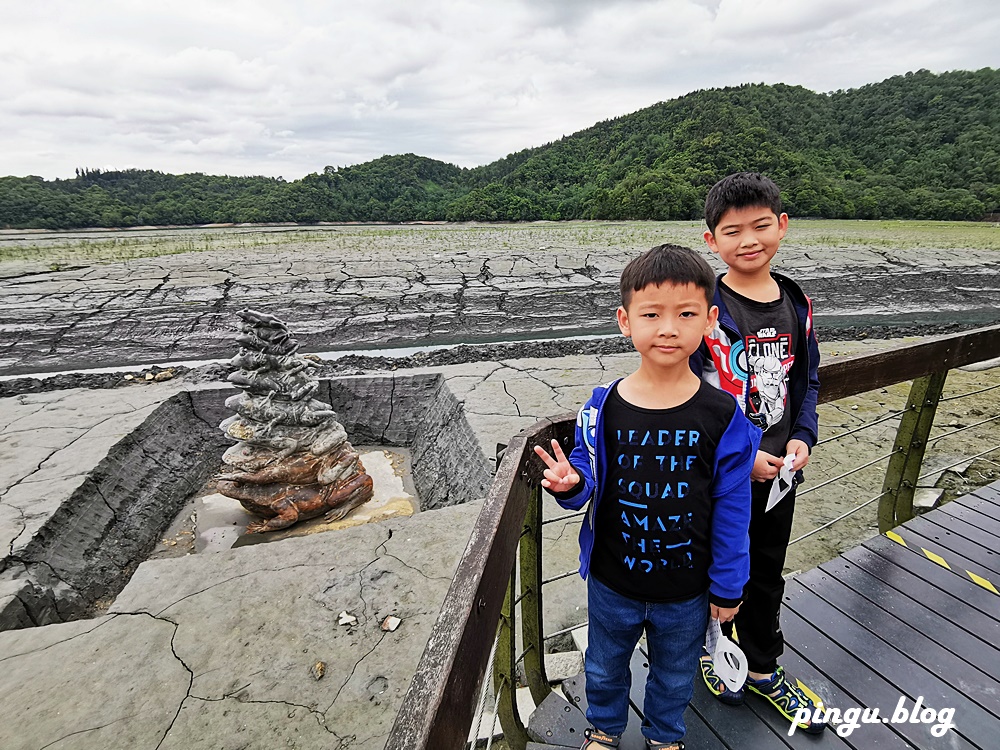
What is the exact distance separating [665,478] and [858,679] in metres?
1.18

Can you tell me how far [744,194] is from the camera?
4.28ft

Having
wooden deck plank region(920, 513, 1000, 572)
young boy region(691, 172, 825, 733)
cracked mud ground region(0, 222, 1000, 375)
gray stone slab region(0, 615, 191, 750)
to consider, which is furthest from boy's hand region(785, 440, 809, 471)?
cracked mud ground region(0, 222, 1000, 375)

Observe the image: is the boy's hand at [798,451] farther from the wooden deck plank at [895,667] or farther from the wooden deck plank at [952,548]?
the wooden deck plank at [952,548]

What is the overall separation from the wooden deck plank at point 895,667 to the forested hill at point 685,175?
3046 centimetres

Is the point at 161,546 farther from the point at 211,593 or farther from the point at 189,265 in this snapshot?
the point at 189,265

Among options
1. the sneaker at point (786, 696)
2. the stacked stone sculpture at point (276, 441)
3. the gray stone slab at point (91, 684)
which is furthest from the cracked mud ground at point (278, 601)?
the sneaker at point (786, 696)

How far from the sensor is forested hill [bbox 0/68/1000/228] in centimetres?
2941

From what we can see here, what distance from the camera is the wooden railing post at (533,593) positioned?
136 centimetres

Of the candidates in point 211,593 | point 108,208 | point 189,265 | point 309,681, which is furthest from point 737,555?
point 108,208

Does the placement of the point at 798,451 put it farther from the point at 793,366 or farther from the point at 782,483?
the point at 793,366

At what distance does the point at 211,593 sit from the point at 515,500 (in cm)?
278

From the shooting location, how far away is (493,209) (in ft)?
119

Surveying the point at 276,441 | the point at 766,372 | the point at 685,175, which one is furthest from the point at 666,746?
the point at 685,175

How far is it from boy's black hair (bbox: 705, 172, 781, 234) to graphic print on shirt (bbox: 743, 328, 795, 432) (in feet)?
1.13
